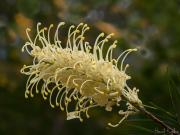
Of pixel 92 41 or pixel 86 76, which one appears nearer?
pixel 86 76

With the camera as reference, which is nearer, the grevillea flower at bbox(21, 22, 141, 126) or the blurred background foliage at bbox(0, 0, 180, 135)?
the grevillea flower at bbox(21, 22, 141, 126)

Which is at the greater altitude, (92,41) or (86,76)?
(92,41)

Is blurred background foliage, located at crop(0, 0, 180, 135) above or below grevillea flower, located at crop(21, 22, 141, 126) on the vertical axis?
above

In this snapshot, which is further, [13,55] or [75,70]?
[13,55]

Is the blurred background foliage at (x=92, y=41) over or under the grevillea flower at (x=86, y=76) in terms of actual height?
over

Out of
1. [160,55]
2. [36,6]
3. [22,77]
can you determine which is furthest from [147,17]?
[36,6]

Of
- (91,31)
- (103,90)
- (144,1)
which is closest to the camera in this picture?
(103,90)

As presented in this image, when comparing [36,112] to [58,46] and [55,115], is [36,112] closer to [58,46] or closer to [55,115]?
[55,115]

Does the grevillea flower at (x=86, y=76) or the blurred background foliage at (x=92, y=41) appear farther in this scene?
the blurred background foliage at (x=92, y=41)
